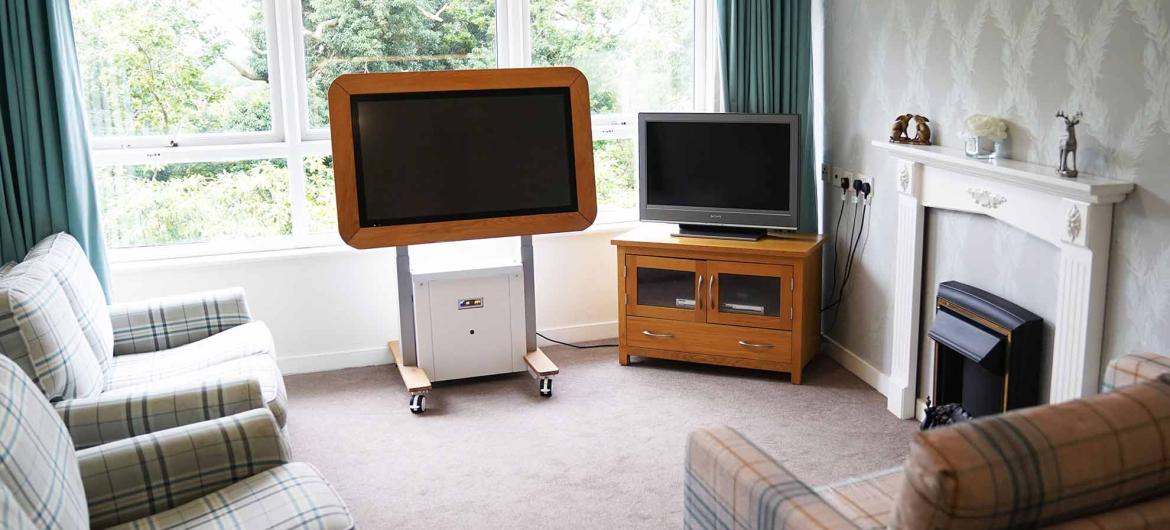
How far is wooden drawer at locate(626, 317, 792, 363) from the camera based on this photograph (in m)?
4.54

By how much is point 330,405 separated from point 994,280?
2663 millimetres

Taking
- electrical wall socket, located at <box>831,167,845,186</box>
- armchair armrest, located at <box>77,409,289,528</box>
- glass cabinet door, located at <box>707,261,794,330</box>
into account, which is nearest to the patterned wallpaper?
electrical wall socket, located at <box>831,167,845,186</box>

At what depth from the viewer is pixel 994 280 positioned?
11.8 ft

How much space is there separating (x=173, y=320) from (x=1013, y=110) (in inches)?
122

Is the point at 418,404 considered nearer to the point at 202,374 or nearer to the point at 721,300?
the point at 202,374

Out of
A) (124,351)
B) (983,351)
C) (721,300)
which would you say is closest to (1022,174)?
(983,351)

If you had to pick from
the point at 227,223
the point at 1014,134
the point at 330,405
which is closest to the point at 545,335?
the point at 330,405

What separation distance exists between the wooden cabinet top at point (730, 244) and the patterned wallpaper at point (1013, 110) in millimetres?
263

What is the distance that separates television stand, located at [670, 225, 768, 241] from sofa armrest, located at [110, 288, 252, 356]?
1.96 meters

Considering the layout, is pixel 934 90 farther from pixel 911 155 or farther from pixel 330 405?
pixel 330 405

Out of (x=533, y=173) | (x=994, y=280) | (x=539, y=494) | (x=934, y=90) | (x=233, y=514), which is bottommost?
(x=539, y=494)

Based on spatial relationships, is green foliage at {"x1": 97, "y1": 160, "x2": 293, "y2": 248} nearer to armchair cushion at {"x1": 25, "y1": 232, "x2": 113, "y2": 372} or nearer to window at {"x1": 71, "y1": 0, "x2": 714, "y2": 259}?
window at {"x1": 71, "y1": 0, "x2": 714, "y2": 259}

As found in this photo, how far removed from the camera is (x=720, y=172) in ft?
15.3

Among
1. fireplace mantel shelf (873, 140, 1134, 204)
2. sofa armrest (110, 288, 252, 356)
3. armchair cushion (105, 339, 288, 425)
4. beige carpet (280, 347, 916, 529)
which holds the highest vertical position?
fireplace mantel shelf (873, 140, 1134, 204)
